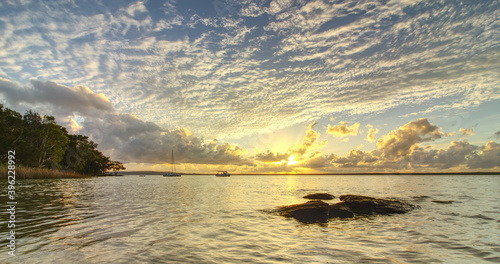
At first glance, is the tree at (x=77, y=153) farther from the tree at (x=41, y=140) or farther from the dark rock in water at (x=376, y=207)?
the dark rock in water at (x=376, y=207)

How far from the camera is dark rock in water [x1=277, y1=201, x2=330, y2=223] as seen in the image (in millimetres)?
16094

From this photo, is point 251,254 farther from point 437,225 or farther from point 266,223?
point 437,225

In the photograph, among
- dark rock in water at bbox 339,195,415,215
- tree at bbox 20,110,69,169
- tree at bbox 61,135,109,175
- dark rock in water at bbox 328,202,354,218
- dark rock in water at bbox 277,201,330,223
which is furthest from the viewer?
tree at bbox 61,135,109,175

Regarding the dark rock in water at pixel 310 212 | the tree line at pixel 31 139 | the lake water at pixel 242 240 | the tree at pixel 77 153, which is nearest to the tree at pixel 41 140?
the tree line at pixel 31 139

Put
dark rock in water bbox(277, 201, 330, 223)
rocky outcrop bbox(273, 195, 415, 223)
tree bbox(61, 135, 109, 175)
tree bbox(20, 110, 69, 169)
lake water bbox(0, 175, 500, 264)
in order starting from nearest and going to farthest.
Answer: lake water bbox(0, 175, 500, 264)
dark rock in water bbox(277, 201, 330, 223)
rocky outcrop bbox(273, 195, 415, 223)
tree bbox(20, 110, 69, 169)
tree bbox(61, 135, 109, 175)

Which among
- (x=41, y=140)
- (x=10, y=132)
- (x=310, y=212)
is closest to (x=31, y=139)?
(x=41, y=140)

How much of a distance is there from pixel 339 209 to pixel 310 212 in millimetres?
2991

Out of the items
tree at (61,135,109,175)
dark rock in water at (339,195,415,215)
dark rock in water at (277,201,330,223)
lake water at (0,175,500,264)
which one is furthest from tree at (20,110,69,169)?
dark rock in water at (339,195,415,215)

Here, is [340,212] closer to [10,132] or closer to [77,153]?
[10,132]

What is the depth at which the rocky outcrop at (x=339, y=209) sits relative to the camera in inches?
649

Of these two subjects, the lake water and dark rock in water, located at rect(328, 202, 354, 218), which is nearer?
the lake water

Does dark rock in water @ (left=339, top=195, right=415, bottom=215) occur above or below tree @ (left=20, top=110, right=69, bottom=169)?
below

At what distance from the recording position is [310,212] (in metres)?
16.7

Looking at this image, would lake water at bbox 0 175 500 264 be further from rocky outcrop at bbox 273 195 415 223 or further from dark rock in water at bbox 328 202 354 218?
dark rock in water at bbox 328 202 354 218
